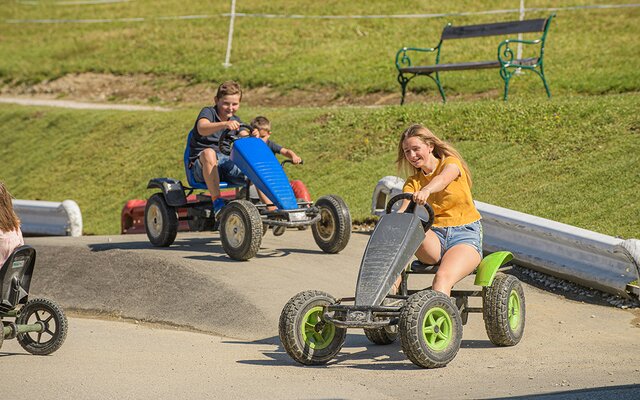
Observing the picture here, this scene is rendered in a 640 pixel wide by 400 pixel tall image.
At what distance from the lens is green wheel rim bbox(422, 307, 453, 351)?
6688 mm

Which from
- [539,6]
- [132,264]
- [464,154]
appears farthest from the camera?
[539,6]

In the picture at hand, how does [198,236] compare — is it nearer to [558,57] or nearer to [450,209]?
[450,209]

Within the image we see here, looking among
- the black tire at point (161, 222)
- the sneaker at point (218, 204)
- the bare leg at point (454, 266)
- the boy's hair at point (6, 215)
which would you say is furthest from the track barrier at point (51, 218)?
the bare leg at point (454, 266)

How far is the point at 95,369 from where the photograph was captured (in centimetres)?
705

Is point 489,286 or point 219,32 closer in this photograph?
point 489,286

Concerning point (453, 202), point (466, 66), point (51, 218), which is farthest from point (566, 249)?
point (51, 218)

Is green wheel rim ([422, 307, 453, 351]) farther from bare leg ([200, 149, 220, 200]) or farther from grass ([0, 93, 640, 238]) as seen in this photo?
bare leg ([200, 149, 220, 200])

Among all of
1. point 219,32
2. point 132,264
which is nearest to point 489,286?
point 132,264

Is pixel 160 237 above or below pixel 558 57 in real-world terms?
below

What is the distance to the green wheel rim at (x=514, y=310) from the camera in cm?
752

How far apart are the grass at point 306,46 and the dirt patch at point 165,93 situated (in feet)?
1.00

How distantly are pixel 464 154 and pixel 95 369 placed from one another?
7582 mm

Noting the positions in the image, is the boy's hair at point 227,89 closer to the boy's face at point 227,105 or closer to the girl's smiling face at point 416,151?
the boy's face at point 227,105

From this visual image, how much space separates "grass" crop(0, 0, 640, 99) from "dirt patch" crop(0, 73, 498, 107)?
0.31 m
